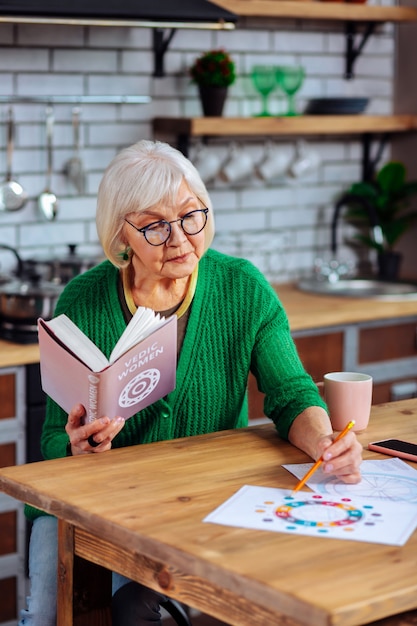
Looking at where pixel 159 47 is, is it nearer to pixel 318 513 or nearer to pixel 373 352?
pixel 373 352

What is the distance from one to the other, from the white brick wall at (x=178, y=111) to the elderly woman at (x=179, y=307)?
1347 mm

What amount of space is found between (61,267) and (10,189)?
32cm

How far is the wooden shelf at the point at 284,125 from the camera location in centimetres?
406

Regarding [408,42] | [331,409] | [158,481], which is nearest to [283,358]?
[331,409]

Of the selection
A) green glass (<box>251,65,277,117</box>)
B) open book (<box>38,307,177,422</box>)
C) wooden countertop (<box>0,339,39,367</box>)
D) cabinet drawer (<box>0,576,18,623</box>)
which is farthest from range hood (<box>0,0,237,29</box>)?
cabinet drawer (<box>0,576,18,623</box>)

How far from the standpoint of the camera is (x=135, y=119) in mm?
4145

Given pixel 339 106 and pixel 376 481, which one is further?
pixel 339 106

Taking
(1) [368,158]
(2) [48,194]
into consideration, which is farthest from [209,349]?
(1) [368,158]

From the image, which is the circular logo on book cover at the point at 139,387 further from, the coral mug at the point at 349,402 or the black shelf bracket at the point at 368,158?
the black shelf bracket at the point at 368,158

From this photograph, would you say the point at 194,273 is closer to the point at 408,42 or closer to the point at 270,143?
the point at 270,143

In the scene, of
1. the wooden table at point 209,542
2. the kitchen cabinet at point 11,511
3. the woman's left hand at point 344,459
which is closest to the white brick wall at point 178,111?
the kitchen cabinet at point 11,511

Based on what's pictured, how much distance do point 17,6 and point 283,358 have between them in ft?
4.94

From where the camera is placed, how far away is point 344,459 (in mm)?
2014

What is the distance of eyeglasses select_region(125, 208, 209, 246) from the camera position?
2498 mm
